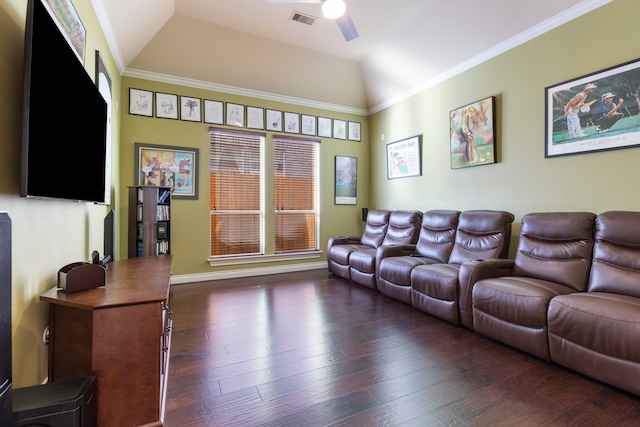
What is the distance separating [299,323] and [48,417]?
1993 mm

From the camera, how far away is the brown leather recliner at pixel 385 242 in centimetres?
402

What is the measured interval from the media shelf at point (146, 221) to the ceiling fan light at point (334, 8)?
282 cm

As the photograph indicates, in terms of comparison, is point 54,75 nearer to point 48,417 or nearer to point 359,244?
point 48,417

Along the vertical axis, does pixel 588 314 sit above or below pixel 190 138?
below

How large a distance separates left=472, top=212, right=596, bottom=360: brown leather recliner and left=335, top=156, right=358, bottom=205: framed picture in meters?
3.25

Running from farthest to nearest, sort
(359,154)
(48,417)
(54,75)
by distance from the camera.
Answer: (359,154), (54,75), (48,417)

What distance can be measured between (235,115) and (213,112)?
0.34m

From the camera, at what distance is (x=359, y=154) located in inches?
236

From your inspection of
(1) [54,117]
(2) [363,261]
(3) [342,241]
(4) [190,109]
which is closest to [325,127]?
(3) [342,241]

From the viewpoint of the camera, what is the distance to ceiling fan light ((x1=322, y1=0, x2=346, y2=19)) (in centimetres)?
263

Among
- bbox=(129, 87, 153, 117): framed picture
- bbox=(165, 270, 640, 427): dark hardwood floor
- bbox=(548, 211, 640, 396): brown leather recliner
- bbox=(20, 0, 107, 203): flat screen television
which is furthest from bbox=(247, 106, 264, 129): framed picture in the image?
bbox=(548, 211, 640, 396): brown leather recliner

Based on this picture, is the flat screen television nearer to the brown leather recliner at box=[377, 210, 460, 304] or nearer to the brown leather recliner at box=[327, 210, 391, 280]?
the brown leather recliner at box=[377, 210, 460, 304]

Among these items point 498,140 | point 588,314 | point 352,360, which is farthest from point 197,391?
point 498,140

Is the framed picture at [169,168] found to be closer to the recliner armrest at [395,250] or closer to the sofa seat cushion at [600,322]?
the recliner armrest at [395,250]
